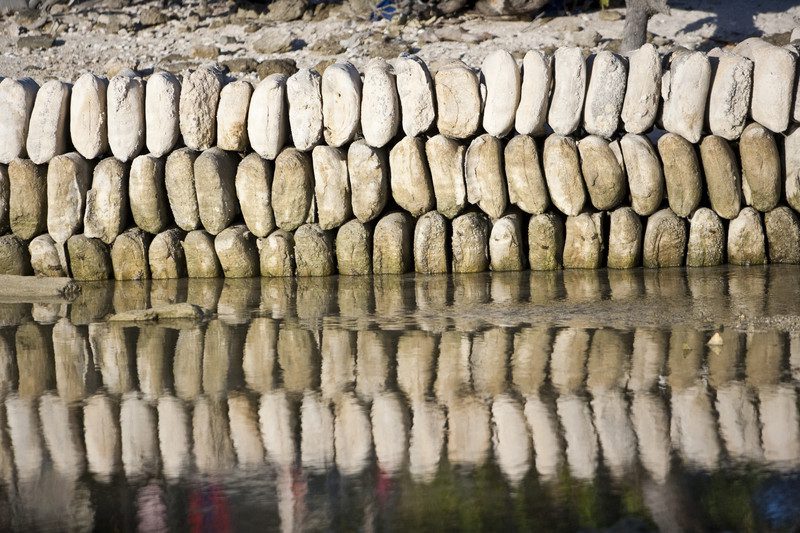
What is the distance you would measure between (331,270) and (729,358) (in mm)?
4647

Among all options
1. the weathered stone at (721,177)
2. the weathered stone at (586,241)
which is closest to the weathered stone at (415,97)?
the weathered stone at (586,241)

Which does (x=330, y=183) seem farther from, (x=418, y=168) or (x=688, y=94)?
(x=688, y=94)

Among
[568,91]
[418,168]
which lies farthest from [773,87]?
[418,168]

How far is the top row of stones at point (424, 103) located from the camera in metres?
9.60

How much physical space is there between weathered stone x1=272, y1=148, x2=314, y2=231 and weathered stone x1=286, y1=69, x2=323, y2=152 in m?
0.16

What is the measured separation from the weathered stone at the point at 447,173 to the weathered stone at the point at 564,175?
0.72 m

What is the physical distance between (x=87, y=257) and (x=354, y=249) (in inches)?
89.8

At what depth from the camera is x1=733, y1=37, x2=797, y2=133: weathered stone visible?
9.47m

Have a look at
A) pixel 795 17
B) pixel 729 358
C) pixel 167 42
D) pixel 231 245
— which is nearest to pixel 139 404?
pixel 729 358

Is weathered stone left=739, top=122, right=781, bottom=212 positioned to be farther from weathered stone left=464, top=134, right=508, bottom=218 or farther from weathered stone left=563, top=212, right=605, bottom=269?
weathered stone left=464, top=134, right=508, bottom=218

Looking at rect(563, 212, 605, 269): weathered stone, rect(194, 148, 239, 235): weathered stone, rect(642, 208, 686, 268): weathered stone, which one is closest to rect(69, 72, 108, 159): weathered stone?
rect(194, 148, 239, 235): weathered stone

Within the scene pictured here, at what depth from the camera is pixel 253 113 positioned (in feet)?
32.1

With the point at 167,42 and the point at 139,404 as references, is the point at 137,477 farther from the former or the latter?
the point at 167,42

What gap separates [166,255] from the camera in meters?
9.95
